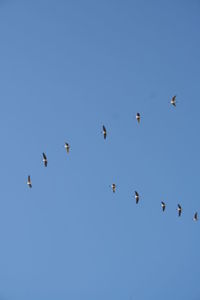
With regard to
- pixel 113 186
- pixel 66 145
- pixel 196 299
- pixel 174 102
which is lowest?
pixel 196 299

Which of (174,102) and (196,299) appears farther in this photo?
(196,299)

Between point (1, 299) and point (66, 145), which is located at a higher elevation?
point (66, 145)

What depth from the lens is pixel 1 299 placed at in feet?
232

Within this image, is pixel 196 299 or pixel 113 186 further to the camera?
pixel 196 299

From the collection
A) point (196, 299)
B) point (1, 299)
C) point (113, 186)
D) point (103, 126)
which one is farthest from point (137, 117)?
point (1, 299)

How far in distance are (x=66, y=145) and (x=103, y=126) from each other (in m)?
4.14

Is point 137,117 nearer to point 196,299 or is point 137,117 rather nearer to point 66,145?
point 66,145

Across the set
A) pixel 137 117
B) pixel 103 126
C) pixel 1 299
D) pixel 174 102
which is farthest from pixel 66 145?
pixel 1 299

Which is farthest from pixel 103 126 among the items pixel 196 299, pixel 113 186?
pixel 196 299

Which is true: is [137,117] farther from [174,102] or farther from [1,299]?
[1,299]

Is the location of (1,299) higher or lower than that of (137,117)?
lower

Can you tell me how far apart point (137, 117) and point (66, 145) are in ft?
24.5

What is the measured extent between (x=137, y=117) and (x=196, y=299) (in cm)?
3848

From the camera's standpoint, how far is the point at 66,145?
140 feet
